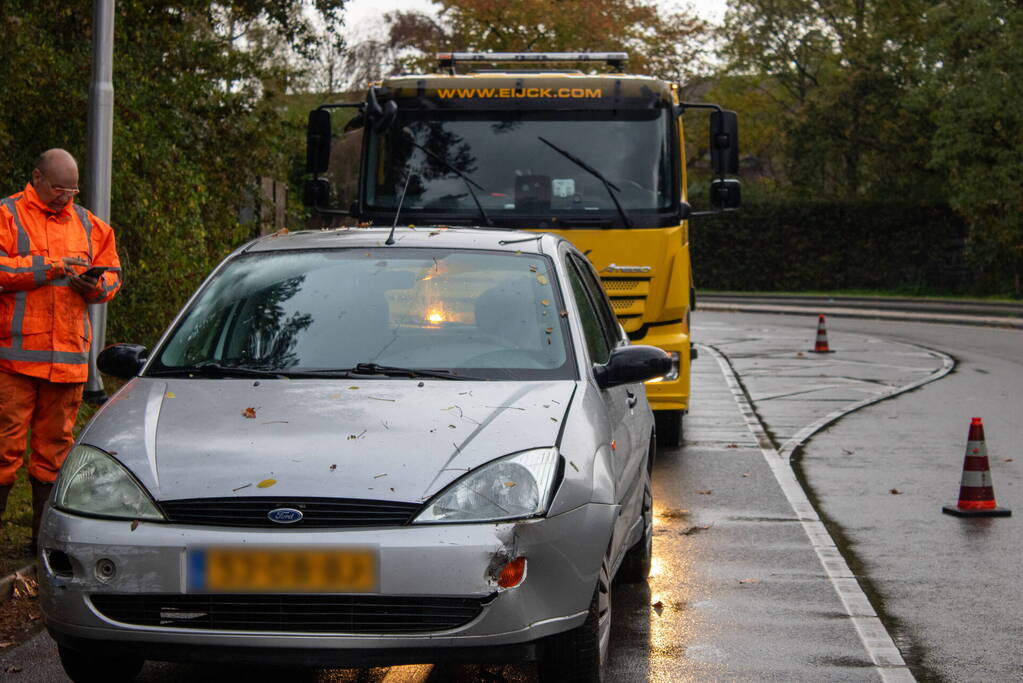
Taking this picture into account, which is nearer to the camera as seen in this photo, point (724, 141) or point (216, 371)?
point (216, 371)

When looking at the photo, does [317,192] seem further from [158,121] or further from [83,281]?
[83,281]

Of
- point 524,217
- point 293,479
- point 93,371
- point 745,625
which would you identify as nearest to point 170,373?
point 293,479

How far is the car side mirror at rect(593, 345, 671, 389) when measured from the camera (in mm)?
5691

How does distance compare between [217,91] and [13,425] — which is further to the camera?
[217,91]

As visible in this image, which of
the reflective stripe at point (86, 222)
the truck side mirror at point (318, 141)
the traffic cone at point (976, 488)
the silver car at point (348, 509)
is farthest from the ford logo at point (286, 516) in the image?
the truck side mirror at point (318, 141)

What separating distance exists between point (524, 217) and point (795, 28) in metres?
48.0

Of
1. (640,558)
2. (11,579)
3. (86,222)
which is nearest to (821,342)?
(640,558)

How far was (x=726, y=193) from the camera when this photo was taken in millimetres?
12906

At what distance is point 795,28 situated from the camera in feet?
189

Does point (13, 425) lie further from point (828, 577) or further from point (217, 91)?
point (217, 91)

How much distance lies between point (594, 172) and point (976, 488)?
422cm

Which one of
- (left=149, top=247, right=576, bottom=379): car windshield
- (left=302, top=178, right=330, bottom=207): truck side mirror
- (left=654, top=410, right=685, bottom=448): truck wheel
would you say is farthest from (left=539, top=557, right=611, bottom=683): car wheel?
(left=302, top=178, right=330, bottom=207): truck side mirror

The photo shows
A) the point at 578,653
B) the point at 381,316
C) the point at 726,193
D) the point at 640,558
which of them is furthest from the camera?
the point at 726,193

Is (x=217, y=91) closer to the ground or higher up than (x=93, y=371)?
higher up
